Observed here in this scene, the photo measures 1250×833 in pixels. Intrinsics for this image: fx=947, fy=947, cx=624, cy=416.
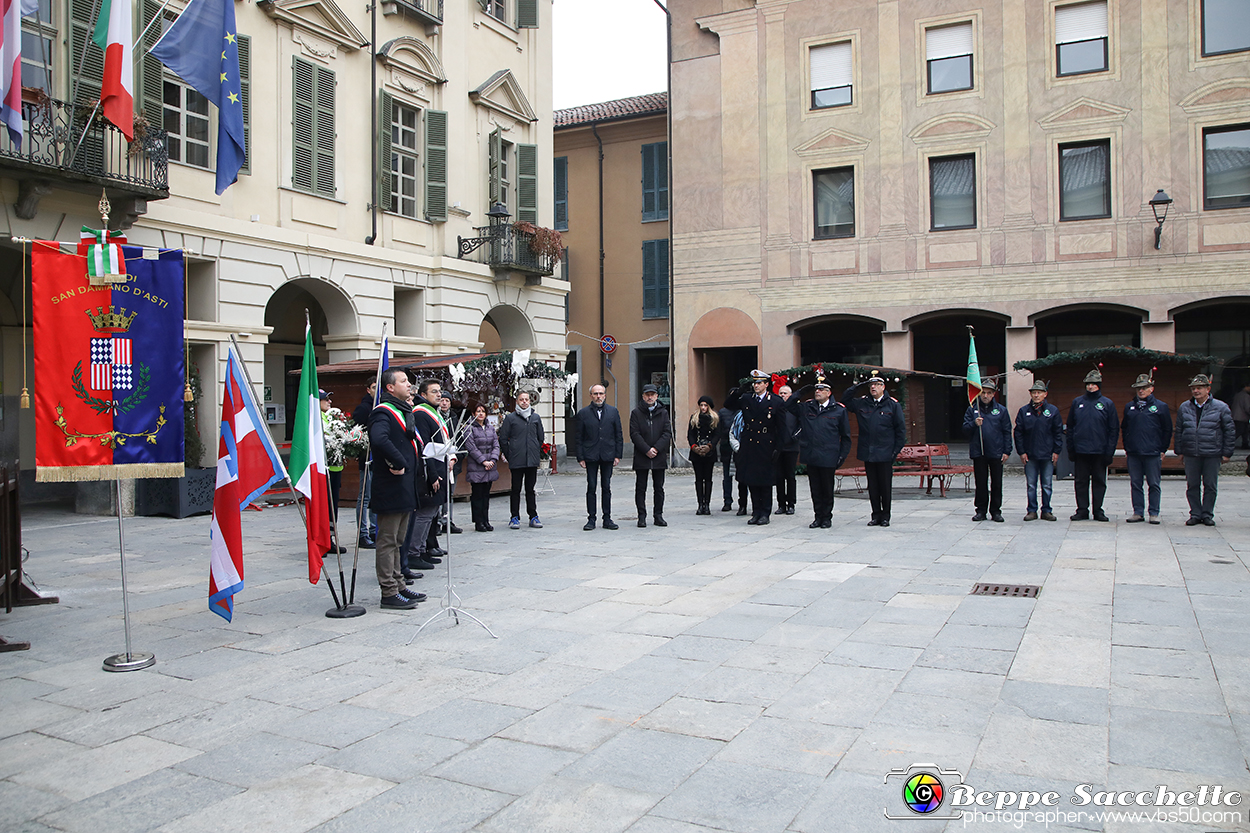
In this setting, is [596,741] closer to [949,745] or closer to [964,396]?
[949,745]

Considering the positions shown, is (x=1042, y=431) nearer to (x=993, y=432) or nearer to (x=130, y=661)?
(x=993, y=432)

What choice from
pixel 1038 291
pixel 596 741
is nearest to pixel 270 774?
pixel 596 741

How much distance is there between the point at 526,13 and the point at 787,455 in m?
14.1

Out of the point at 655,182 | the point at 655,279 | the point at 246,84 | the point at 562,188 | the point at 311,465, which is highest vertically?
the point at 562,188

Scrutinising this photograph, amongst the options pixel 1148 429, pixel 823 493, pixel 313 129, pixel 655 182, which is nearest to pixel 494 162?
pixel 313 129

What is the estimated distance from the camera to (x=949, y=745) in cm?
436

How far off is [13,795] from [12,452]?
13.5m

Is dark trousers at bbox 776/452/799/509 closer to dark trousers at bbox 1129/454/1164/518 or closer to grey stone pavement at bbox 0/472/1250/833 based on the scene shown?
grey stone pavement at bbox 0/472/1250/833

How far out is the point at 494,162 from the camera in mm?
21484

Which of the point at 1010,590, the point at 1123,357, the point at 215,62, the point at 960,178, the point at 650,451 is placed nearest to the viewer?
the point at 1010,590

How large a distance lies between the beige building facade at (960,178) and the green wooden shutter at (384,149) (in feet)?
28.0

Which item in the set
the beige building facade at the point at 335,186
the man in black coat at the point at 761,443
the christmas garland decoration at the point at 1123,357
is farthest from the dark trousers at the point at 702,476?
the christmas garland decoration at the point at 1123,357

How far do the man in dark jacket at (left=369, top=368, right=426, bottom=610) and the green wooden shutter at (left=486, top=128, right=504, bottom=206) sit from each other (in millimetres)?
14582

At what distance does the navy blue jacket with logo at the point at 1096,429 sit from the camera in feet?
39.9
